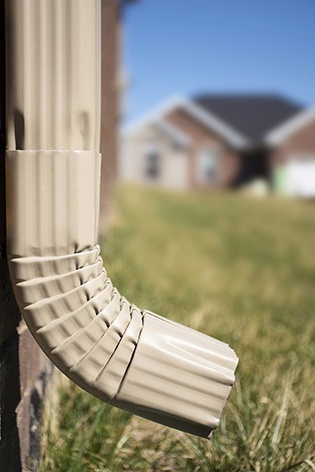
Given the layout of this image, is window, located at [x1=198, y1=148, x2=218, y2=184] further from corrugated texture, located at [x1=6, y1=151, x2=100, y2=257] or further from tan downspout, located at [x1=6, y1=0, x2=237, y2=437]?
corrugated texture, located at [x1=6, y1=151, x2=100, y2=257]

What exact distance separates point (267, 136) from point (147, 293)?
68.2ft

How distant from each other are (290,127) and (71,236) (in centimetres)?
2383

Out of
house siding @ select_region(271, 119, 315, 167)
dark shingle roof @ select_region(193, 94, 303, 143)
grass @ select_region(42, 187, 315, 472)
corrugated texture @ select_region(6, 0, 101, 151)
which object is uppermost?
dark shingle roof @ select_region(193, 94, 303, 143)

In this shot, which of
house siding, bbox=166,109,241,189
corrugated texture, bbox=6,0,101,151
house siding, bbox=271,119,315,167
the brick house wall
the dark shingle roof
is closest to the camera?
corrugated texture, bbox=6,0,101,151

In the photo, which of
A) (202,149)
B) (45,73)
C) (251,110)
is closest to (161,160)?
(202,149)

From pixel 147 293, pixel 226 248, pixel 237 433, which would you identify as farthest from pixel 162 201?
pixel 237 433

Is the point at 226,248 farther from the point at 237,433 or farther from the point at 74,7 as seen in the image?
the point at 74,7

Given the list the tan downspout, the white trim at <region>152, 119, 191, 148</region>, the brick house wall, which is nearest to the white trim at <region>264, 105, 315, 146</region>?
the white trim at <region>152, 119, 191, 148</region>

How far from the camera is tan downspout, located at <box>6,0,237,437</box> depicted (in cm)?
163

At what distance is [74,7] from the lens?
1660mm

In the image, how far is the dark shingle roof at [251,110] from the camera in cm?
2672

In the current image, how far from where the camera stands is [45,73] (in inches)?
64.4

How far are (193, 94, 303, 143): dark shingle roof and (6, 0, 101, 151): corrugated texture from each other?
2437 centimetres

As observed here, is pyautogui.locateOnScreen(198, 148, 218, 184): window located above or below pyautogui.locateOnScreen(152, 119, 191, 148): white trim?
below
